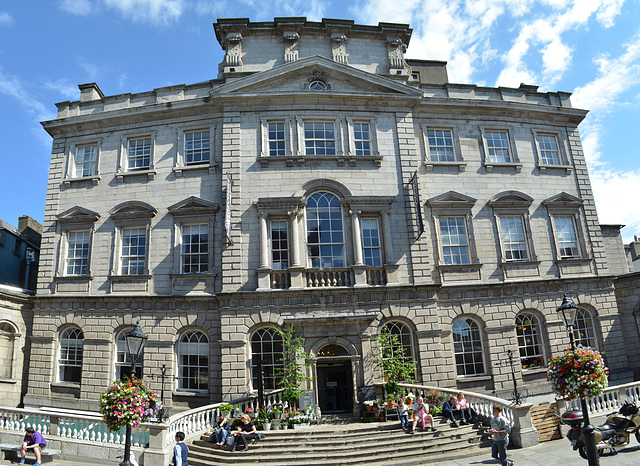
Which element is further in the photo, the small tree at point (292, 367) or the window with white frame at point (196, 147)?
the window with white frame at point (196, 147)

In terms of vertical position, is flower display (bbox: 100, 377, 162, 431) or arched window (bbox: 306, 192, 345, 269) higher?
arched window (bbox: 306, 192, 345, 269)

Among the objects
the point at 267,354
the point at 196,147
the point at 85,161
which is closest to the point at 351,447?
the point at 267,354

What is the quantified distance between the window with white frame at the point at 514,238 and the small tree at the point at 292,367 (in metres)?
10.4

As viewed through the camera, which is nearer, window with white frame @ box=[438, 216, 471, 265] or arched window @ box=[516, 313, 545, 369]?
arched window @ box=[516, 313, 545, 369]

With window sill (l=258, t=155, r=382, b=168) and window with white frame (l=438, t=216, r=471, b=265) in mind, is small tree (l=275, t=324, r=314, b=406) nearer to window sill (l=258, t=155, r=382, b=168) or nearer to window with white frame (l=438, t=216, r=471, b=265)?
window sill (l=258, t=155, r=382, b=168)

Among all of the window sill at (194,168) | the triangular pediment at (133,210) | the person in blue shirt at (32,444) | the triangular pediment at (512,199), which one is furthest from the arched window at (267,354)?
the triangular pediment at (512,199)

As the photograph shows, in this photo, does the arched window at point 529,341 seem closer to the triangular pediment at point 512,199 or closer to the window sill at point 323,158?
the triangular pediment at point 512,199

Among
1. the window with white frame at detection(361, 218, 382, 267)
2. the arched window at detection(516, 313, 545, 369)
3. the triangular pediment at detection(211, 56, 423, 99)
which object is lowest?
the arched window at detection(516, 313, 545, 369)

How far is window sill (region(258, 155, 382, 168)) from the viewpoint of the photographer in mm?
20250

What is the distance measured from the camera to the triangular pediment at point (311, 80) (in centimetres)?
2069

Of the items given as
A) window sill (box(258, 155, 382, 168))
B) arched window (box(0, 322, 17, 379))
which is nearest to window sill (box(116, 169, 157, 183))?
window sill (box(258, 155, 382, 168))

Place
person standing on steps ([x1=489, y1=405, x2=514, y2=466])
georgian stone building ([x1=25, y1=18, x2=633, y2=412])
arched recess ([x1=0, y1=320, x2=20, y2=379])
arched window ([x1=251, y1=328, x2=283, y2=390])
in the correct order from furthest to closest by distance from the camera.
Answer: arched recess ([x1=0, y1=320, x2=20, y2=379]) → georgian stone building ([x1=25, y1=18, x2=633, y2=412]) → arched window ([x1=251, y1=328, x2=283, y2=390]) → person standing on steps ([x1=489, y1=405, x2=514, y2=466])

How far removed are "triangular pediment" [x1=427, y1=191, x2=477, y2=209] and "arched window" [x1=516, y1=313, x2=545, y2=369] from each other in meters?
5.67

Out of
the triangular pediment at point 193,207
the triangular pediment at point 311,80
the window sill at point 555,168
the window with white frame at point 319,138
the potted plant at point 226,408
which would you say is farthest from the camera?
the window sill at point 555,168
